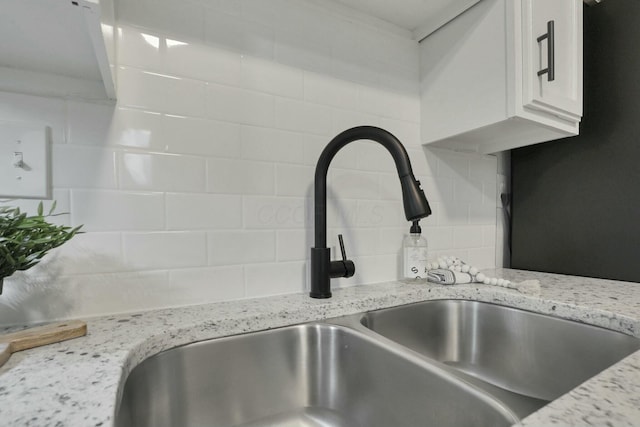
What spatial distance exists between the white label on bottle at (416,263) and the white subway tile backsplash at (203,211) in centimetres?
51

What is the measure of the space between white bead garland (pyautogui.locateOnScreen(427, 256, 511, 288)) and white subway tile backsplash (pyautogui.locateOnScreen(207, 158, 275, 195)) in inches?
23.2

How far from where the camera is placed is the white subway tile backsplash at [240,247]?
0.72m

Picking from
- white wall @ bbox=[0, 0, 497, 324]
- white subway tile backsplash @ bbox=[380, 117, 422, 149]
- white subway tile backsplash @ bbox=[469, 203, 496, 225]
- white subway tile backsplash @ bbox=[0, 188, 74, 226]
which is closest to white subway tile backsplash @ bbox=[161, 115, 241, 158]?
white wall @ bbox=[0, 0, 497, 324]

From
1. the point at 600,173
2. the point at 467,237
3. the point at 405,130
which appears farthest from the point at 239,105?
the point at 600,173

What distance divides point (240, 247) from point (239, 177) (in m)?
0.18

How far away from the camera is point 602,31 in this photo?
984mm

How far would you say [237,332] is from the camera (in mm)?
607

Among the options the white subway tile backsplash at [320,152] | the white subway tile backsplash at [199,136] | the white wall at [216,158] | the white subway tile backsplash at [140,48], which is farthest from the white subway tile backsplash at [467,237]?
the white subway tile backsplash at [140,48]

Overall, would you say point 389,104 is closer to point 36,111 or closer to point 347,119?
point 347,119

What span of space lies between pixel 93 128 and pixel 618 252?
1486 millimetres

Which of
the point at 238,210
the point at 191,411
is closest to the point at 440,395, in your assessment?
the point at 191,411

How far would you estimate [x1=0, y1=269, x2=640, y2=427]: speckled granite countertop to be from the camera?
293mm

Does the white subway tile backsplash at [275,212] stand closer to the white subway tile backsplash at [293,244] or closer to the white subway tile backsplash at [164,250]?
the white subway tile backsplash at [293,244]

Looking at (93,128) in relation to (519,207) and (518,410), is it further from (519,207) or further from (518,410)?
(519,207)
